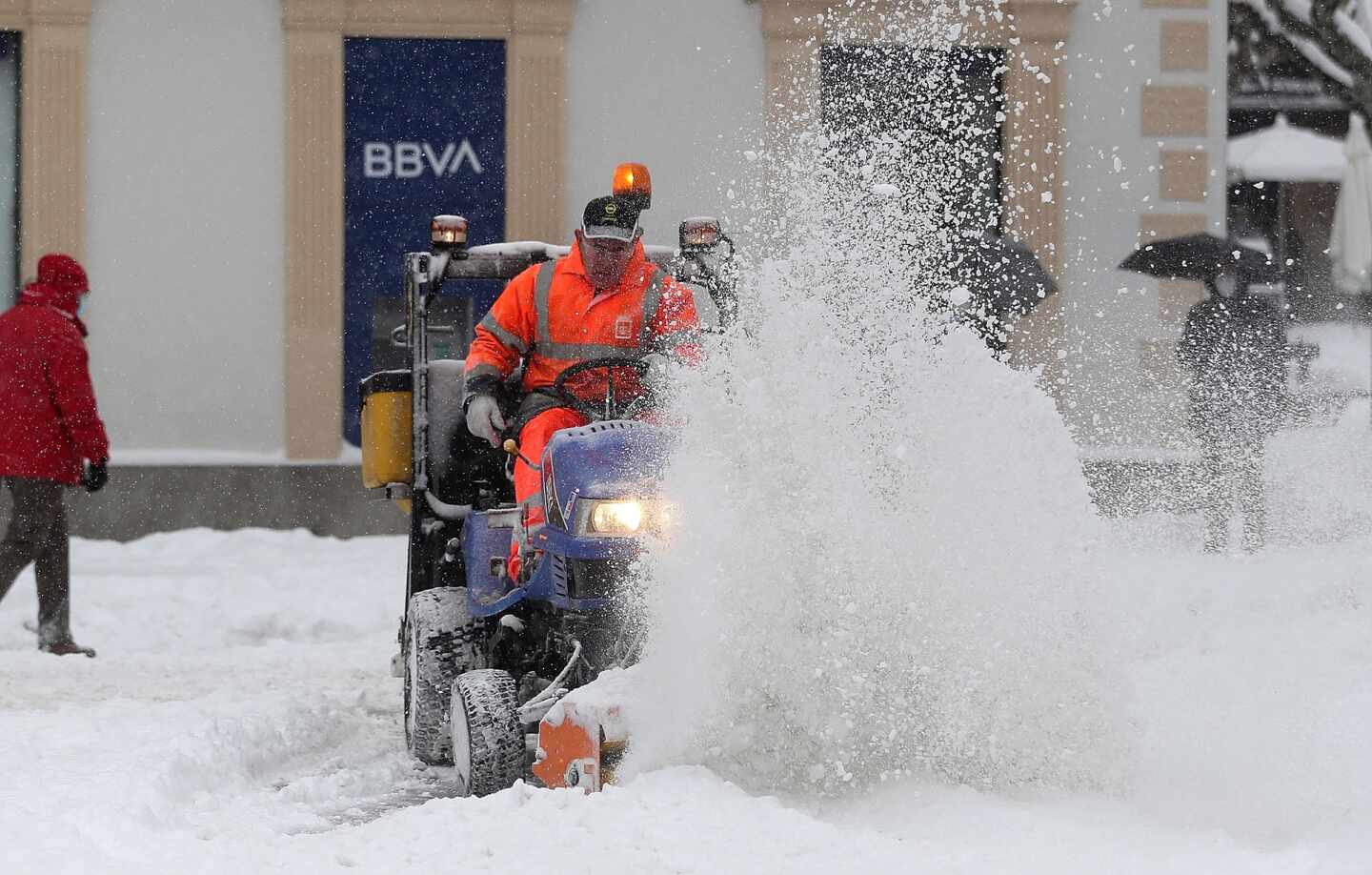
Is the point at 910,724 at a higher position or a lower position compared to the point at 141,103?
lower

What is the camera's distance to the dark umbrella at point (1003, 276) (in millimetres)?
11648

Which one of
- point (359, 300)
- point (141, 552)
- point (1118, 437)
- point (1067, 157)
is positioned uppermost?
point (1067, 157)

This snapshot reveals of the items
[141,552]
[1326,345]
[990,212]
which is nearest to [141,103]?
[141,552]

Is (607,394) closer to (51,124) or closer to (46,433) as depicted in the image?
(46,433)

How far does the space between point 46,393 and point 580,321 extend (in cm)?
451

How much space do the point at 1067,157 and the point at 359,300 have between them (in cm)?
568

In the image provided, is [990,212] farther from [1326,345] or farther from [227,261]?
[1326,345]

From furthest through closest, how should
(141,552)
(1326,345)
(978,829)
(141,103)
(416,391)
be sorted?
(1326,345) < (141,103) < (141,552) < (416,391) < (978,829)

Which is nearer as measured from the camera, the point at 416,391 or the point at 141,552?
the point at 416,391

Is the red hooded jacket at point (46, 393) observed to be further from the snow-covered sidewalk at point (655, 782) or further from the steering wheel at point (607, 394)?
the steering wheel at point (607, 394)

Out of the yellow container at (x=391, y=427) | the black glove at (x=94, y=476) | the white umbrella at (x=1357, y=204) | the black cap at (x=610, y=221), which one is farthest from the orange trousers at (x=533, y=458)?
the white umbrella at (x=1357, y=204)

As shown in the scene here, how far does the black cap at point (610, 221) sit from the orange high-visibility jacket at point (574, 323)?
0.12 metres

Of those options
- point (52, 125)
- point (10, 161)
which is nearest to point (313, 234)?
point (52, 125)

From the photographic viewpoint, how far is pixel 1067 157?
15.7m
